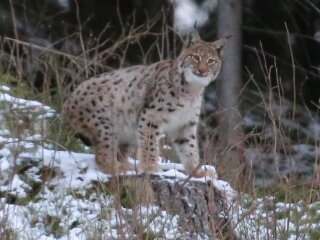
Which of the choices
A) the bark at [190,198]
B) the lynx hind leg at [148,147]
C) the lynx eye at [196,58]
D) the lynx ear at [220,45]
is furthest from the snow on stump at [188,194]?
the lynx ear at [220,45]

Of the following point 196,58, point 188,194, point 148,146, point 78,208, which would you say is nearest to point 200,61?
point 196,58

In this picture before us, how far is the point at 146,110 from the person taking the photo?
8.71 metres

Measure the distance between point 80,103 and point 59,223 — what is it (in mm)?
1222

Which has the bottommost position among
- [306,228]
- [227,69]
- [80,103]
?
[306,228]

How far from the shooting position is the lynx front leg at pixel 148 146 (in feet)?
27.9

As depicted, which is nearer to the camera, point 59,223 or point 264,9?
point 59,223

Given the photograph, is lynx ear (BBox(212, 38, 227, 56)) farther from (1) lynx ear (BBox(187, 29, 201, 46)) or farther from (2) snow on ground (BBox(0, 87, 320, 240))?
(2) snow on ground (BBox(0, 87, 320, 240))

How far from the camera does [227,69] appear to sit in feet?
43.2

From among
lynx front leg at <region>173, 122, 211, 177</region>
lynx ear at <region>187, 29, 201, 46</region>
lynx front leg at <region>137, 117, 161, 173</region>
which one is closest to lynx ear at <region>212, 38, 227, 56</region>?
lynx ear at <region>187, 29, 201, 46</region>

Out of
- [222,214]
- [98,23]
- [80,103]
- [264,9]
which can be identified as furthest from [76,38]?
[222,214]

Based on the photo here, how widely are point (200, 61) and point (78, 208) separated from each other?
163 centimetres

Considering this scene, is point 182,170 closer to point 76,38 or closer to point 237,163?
point 237,163

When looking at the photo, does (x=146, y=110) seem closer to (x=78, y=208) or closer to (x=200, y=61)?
(x=200, y=61)

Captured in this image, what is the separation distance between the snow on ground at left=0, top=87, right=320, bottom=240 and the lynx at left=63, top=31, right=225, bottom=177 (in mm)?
170
